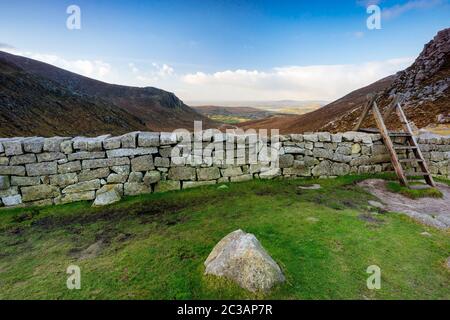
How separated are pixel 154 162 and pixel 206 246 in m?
3.67

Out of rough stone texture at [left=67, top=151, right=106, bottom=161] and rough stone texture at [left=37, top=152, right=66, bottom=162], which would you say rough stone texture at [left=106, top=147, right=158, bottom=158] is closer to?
rough stone texture at [left=67, top=151, right=106, bottom=161]

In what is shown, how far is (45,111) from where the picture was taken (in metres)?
25.8

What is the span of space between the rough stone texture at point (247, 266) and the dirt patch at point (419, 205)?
4126mm

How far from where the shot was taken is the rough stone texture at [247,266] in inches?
127

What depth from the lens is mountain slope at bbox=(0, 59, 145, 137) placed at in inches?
814

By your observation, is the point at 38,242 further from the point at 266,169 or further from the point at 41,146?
the point at 266,169

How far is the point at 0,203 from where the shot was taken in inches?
255

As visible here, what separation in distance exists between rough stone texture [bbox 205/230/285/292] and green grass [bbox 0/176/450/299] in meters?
0.10

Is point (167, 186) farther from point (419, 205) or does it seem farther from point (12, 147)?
point (419, 205)

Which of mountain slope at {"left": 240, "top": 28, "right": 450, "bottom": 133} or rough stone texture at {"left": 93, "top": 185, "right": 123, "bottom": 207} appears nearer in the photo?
rough stone texture at {"left": 93, "top": 185, "right": 123, "bottom": 207}

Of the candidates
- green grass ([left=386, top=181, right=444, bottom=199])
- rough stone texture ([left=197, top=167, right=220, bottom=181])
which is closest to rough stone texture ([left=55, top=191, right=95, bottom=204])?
rough stone texture ([left=197, top=167, right=220, bottom=181])

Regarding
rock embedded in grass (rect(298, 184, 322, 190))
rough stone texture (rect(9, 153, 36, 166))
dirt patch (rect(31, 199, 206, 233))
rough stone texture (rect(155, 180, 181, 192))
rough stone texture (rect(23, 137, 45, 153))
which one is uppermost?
rough stone texture (rect(23, 137, 45, 153))

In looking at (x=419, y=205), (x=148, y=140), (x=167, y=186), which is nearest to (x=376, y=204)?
(x=419, y=205)

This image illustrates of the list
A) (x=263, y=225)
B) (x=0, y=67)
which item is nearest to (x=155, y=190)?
(x=263, y=225)
